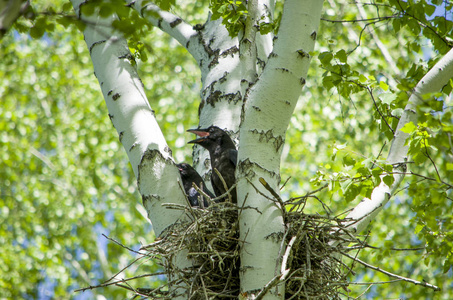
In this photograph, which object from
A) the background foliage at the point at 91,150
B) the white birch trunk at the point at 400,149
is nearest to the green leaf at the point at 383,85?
the white birch trunk at the point at 400,149

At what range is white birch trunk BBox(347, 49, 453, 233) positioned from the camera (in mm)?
2797

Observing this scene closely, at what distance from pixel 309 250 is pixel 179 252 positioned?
711 millimetres

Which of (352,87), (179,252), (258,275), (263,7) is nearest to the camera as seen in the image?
(258,275)

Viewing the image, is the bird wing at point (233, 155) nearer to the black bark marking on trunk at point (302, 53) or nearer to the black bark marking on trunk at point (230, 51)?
the black bark marking on trunk at point (230, 51)

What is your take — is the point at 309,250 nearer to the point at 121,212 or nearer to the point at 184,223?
the point at 184,223

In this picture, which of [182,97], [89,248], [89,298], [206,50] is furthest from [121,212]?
[206,50]

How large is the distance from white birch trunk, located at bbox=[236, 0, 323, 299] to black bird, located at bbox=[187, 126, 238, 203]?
956mm

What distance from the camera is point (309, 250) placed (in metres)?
2.58

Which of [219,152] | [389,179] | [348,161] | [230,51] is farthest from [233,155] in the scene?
[389,179]

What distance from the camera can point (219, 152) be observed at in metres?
3.79

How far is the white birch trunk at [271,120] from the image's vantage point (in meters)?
2.38

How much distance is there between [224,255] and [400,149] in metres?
→ 1.34

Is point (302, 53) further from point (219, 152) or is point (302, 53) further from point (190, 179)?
point (190, 179)

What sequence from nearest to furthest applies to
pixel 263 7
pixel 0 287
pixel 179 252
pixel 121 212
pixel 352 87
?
pixel 179 252, pixel 352 87, pixel 263 7, pixel 0 287, pixel 121 212
